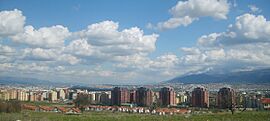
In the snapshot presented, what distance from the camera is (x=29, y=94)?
589 feet

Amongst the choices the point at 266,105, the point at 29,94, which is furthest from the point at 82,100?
the point at 29,94

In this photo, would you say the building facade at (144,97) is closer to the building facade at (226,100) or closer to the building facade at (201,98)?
the building facade at (201,98)

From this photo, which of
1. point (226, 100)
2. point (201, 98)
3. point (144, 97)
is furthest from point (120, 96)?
point (226, 100)

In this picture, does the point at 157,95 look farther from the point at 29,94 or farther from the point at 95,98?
the point at 29,94

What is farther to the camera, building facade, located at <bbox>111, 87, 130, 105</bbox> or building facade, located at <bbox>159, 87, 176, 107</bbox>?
building facade, located at <bbox>111, 87, 130, 105</bbox>

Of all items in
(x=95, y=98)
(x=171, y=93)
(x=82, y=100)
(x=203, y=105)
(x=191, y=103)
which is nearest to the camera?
(x=82, y=100)

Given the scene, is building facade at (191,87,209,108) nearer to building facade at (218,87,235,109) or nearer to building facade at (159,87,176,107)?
building facade at (218,87,235,109)

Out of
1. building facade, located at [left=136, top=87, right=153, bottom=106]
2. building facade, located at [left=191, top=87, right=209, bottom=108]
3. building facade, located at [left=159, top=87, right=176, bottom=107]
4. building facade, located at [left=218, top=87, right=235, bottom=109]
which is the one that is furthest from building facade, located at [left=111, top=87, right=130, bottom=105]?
building facade, located at [left=218, top=87, right=235, bottom=109]

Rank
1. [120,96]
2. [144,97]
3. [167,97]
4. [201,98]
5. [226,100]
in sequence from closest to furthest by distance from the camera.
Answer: [226,100] < [201,98] < [167,97] < [144,97] < [120,96]

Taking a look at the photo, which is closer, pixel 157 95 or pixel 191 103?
pixel 191 103

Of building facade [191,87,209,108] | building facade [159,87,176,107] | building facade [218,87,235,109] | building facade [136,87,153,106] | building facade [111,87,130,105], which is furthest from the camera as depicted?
building facade [111,87,130,105]

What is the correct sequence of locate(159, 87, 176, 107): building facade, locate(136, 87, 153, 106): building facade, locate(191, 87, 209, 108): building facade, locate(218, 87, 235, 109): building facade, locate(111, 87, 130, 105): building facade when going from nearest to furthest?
locate(218, 87, 235, 109): building facade → locate(191, 87, 209, 108): building facade → locate(159, 87, 176, 107): building facade → locate(136, 87, 153, 106): building facade → locate(111, 87, 130, 105): building facade

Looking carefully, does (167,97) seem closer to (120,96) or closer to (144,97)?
(144,97)

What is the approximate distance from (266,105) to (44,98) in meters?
122
